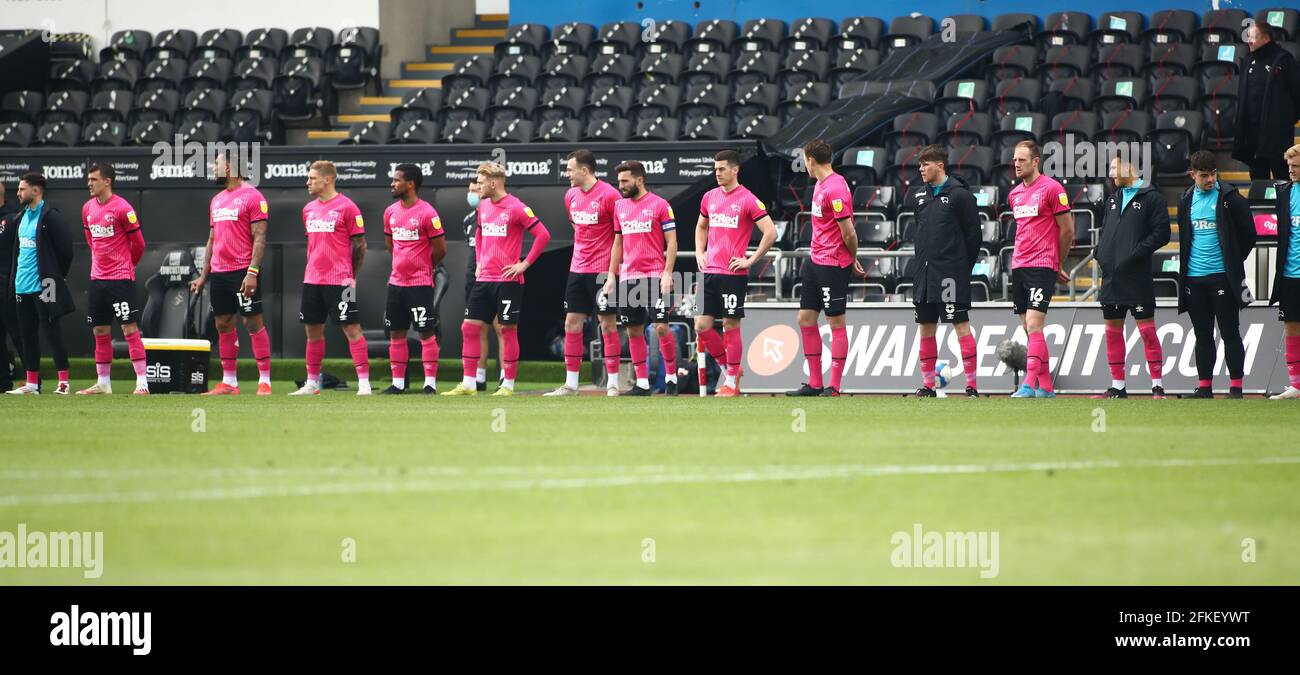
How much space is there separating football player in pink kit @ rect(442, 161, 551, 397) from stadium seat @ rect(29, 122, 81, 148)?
11503 millimetres

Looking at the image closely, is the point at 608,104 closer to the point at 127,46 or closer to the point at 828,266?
the point at 127,46

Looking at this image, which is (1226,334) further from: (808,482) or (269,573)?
(269,573)

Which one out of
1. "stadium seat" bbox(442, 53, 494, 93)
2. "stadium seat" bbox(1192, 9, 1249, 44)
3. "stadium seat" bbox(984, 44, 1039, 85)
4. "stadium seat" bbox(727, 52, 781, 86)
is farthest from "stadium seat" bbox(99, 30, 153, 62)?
"stadium seat" bbox(1192, 9, 1249, 44)

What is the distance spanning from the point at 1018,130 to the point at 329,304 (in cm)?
902

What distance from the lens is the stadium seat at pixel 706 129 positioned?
21.1 metres

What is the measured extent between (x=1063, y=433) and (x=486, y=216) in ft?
24.0

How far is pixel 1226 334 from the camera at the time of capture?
1334cm

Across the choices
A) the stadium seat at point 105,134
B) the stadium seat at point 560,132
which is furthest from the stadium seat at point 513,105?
the stadium seat at point 105,134

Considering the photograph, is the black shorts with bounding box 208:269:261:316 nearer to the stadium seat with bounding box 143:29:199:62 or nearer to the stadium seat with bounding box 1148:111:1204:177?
the stadium seat with bounding box 1148:111:1204:177

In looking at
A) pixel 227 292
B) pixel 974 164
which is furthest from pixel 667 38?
pixel 227 292

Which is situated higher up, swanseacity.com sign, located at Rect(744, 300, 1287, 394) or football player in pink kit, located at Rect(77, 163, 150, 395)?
football player in pink kit, located at Rect(77, 163, 150, 395)

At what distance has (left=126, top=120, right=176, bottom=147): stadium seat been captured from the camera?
23.3 metres

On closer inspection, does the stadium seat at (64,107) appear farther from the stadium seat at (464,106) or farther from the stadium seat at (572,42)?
the stadium seat at (572,42)

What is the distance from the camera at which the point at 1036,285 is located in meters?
13.5
